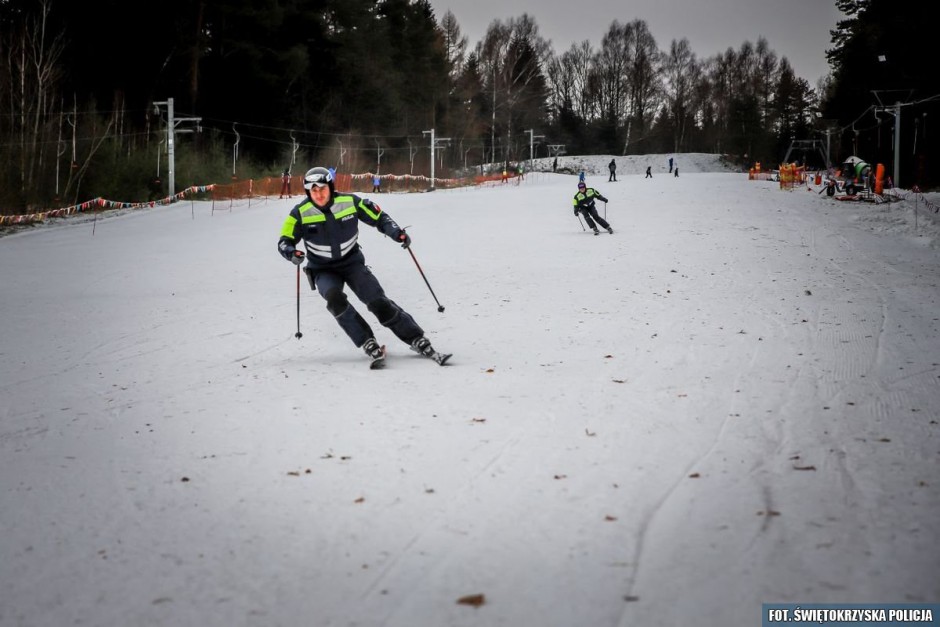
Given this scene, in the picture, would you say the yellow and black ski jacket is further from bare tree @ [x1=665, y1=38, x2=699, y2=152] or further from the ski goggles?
bare tree @ [x1=665, y1=38, x2=699, y2=152]

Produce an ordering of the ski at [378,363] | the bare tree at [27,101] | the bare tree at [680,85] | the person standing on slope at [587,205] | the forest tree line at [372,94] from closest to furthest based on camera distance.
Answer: the ski at [378,363] < the person standing on slope at [587,205] < the bare tree at [27,101] < the forest tree line at [372,94] < the bare tree at [680,85]

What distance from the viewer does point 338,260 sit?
291 inches

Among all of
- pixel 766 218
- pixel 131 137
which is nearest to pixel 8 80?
pixel 131 137

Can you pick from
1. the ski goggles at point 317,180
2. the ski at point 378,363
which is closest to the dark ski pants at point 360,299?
the ski at point 378,363

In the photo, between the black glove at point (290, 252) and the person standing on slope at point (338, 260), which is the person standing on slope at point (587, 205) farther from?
the black glove at point (290, 252)

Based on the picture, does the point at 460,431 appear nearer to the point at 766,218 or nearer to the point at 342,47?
the point at 766,218

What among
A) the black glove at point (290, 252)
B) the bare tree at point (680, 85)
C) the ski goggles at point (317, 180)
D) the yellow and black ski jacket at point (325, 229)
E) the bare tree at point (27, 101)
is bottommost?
the black glove at point (290, 252)

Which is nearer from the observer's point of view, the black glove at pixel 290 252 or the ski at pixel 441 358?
the ski at pixel 441 358

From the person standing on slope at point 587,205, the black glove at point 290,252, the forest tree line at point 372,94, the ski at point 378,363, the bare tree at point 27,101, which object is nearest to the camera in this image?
the ski at point 378,363

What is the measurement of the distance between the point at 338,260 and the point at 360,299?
410 mm

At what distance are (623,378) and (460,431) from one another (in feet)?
6.18

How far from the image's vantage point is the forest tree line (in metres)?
33.0

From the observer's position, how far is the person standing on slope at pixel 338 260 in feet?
23.7

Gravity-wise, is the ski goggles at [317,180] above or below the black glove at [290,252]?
above
